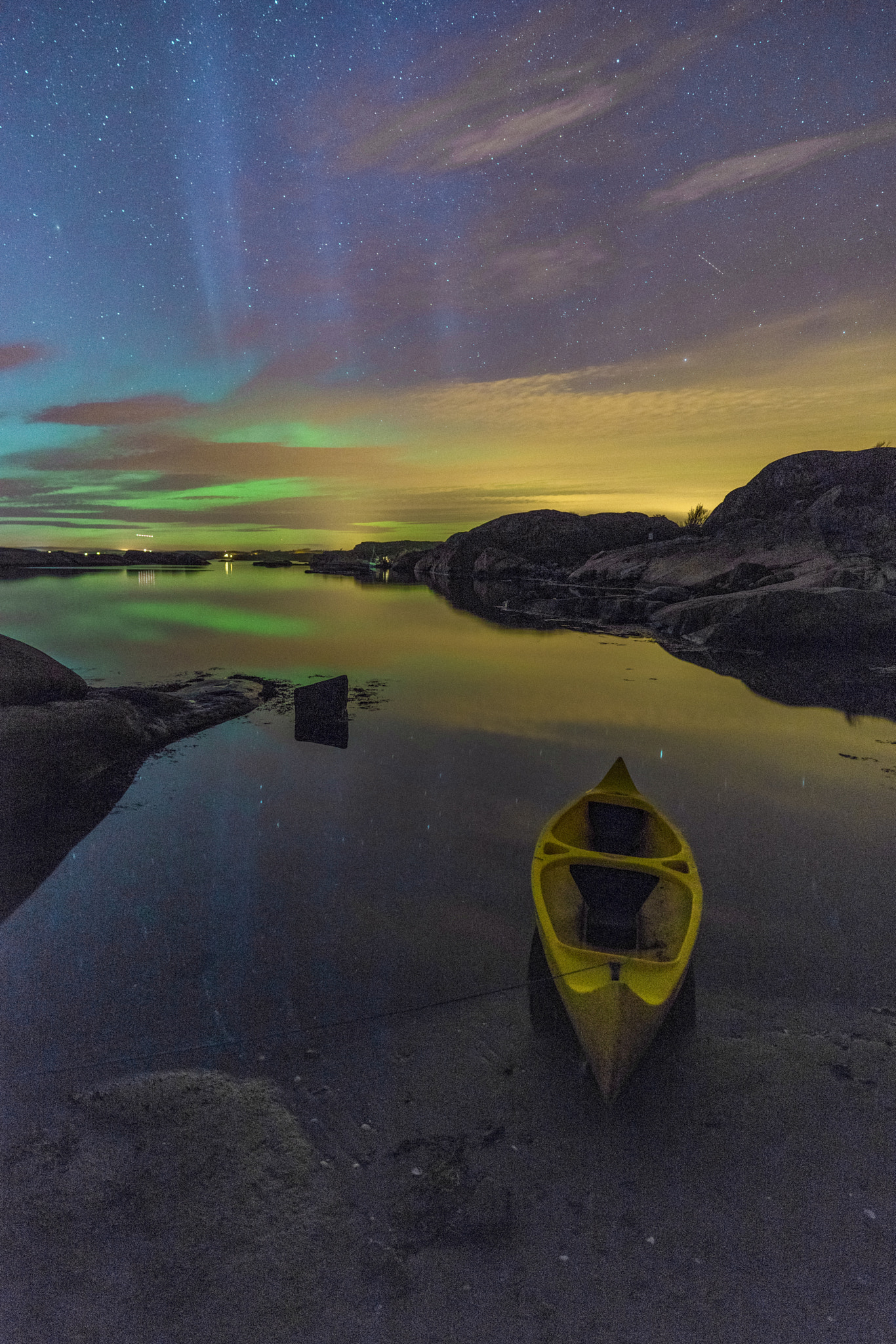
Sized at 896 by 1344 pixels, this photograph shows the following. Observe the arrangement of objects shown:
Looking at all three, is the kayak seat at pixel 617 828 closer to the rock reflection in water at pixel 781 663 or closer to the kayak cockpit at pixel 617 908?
the kayak cockpit at pixel 617 908

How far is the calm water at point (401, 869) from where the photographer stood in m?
5.50

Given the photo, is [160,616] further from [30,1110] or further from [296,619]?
[30,1110]

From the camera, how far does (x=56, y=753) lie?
10.5 meters

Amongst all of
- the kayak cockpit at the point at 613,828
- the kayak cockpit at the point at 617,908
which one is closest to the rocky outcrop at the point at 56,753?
the kayak cockpit at the point at 617,908

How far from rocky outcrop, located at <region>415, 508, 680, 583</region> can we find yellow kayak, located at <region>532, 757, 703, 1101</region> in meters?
86.7

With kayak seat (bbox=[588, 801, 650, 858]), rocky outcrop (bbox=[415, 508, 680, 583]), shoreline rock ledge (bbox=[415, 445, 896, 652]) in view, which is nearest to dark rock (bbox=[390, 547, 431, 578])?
rocky outcrop (bbox=[415, 508, 680, 583])

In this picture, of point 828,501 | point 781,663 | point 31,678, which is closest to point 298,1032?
point 31,678

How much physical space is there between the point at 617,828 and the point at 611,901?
188cm

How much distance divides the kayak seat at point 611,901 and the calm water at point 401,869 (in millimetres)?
907

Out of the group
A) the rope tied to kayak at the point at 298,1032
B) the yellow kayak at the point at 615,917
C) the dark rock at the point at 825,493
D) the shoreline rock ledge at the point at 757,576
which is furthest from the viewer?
the dark rock at the point at 825,493

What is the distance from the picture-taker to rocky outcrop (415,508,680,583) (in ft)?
311

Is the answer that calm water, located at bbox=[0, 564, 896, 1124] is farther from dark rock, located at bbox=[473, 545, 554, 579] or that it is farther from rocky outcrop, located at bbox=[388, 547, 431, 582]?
rocky outcrop, located at bbox=[388, 547, 431, 582]

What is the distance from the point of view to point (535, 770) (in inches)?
492

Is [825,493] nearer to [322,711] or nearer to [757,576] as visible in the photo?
[757,576]
